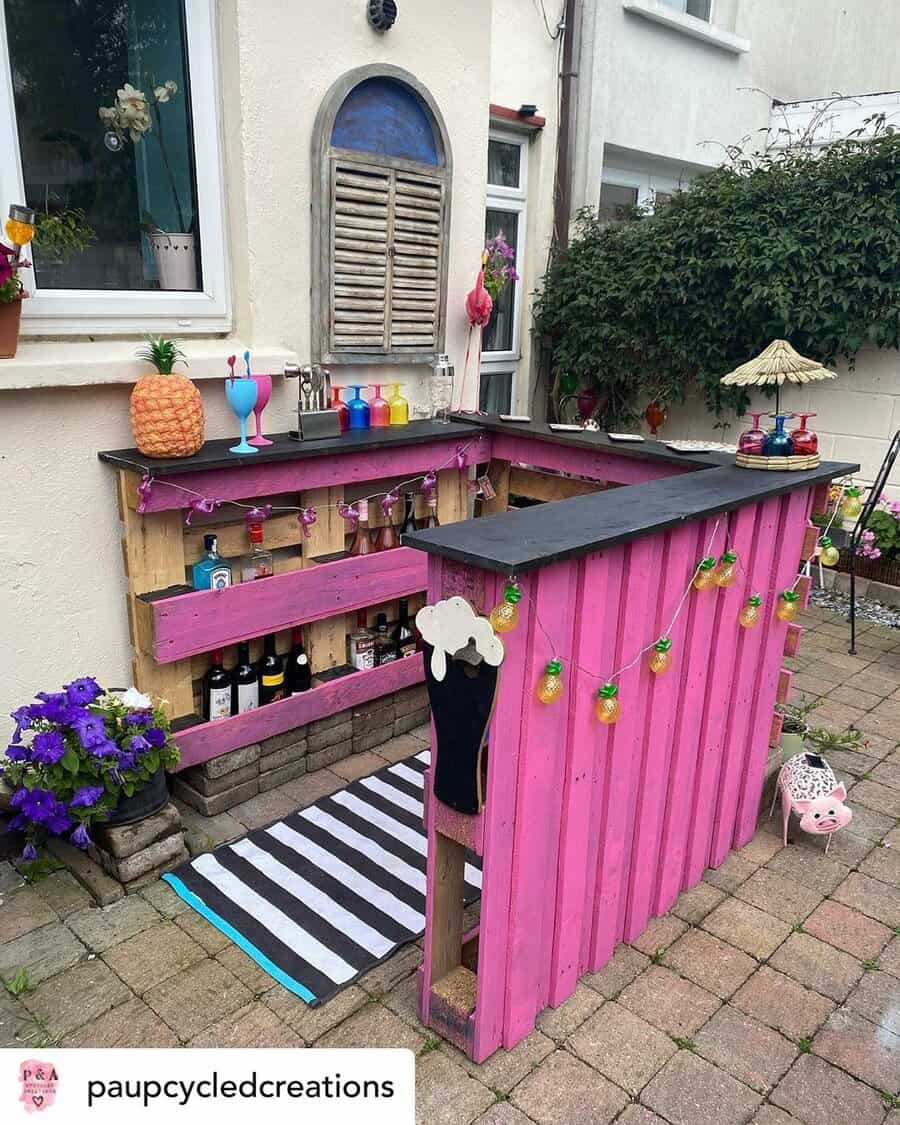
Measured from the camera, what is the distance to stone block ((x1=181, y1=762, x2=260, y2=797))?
11.3 feet

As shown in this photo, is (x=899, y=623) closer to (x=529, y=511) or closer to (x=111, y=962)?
(x=529, y=511)

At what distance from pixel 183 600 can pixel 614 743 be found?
1704mm

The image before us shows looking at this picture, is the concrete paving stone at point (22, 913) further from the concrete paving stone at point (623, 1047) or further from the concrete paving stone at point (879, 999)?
the concrete paving stone at point (879, 999)

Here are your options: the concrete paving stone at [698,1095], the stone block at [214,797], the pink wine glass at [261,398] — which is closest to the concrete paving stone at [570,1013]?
the concrete paving stone at [698,1095]

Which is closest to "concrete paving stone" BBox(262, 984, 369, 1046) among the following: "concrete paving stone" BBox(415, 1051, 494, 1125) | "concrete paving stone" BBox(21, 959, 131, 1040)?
"concrete paving stone" BBox(415, 1051, 494, 1125)

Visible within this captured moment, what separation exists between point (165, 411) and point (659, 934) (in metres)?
2.53

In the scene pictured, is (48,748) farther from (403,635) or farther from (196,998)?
(403,635)

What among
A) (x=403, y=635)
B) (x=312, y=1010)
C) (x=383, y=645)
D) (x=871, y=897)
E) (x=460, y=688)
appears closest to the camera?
(x=460, y=688)

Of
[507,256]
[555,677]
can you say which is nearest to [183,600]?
[555,677]

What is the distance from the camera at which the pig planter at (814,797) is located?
3191 millimetres

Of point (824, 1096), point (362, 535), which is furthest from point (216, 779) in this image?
point (824, 1096)

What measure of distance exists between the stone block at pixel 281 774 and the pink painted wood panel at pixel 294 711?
177mm

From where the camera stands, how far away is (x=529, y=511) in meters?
2.38

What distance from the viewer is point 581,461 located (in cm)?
392
